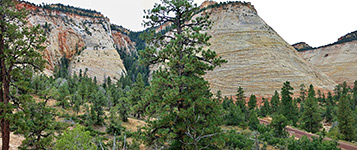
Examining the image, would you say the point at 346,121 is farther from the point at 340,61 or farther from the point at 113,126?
the point at 340,61

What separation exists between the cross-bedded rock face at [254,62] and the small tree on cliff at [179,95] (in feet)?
144

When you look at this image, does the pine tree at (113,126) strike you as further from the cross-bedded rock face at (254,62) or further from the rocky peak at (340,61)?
the rocky peak at (340,61)

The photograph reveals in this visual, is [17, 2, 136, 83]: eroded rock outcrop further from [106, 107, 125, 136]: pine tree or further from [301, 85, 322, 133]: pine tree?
[301, 85, 322, 133]: pine tree

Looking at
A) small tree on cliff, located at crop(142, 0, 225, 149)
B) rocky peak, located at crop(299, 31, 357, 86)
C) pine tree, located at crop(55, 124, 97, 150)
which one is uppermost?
rocky peak, located at crop(299, 31, 357, 86)

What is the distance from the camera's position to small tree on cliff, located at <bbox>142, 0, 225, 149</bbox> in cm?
758

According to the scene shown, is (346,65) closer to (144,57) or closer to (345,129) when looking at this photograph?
(345,129)

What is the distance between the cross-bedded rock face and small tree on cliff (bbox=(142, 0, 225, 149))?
43.8 meters

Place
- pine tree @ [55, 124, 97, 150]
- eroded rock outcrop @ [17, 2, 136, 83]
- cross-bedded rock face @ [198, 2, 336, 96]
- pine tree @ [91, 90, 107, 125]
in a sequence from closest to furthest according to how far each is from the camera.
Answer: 1. pine tree @ [55, 124, 97, 150]
2. pine tree @ [91, 90, 107, 125]
3. cross-bedded rock face @ [198, 2, 336, 96]
4. eroded rock outcrop @ [17, 2, 136, 83]

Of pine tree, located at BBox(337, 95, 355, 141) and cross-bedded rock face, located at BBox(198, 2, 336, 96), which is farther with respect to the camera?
cross-bedded rock face, located at BBox(198, 2, 336, 96)

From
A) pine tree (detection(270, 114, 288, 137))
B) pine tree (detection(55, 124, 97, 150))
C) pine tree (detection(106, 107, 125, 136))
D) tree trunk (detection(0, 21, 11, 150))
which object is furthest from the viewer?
pine tree (detection(106, 107, 125, 136))

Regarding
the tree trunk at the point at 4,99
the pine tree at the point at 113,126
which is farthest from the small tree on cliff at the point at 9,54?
the pine tree at the point at 113,126

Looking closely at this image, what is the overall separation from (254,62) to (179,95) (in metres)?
52.5

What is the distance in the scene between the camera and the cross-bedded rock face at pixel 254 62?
51.1 m

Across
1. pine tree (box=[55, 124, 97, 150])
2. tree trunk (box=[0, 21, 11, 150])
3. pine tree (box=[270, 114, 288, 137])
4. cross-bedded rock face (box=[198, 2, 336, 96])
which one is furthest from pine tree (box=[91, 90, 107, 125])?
cross-bedded rock face (box=[198, 2, 336, 96])
